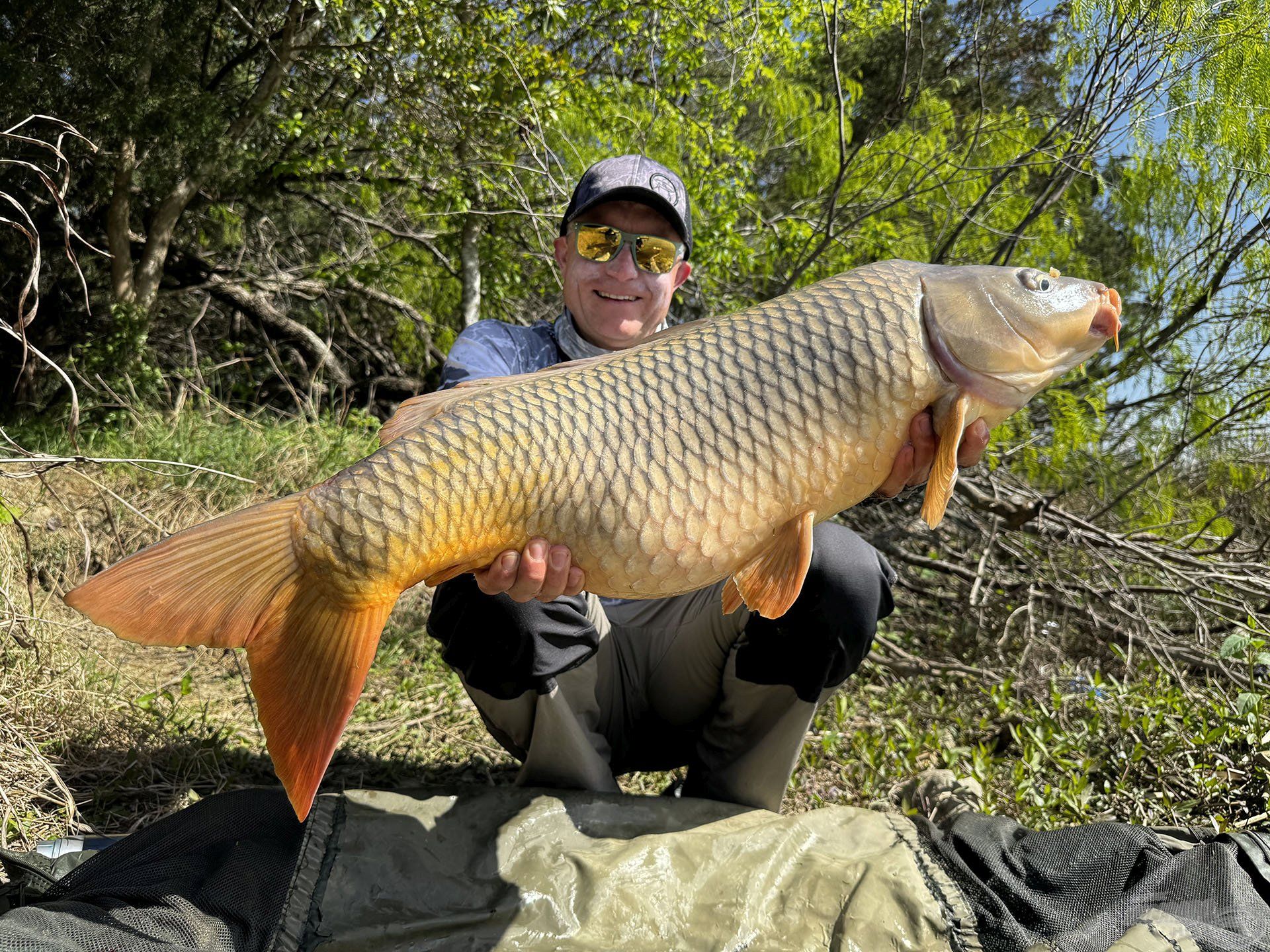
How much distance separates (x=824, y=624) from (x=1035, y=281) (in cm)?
71

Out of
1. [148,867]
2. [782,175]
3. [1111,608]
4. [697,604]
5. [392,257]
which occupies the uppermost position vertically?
[782,175]

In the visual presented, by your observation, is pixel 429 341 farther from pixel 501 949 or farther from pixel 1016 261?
pixel 501 949

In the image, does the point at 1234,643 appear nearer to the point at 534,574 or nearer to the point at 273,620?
the point at 534,574

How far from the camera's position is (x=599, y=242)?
2.13 meters

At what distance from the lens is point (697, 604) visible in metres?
2.04

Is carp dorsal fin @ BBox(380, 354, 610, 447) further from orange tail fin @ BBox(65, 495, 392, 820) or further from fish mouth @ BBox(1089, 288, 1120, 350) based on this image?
fish mouth @ BBox(1089, 288, 1120, 350)

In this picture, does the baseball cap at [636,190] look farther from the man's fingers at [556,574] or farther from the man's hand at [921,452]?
the man's fingers at [556,574]

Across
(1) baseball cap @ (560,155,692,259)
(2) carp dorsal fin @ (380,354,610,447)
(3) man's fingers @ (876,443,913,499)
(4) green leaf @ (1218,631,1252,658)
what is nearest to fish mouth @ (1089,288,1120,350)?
(3) man's fingers @ (876,443,913,499)

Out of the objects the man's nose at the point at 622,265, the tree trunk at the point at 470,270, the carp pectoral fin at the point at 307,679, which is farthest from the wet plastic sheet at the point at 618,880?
the tree trunk at the point at 470,270

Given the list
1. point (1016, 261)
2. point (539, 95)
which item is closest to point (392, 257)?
point (539, 95)

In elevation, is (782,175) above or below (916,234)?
above

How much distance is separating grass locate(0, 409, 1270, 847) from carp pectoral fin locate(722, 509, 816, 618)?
110cm

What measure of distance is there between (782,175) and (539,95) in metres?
3.90

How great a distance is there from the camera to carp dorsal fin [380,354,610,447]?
1354 mm
